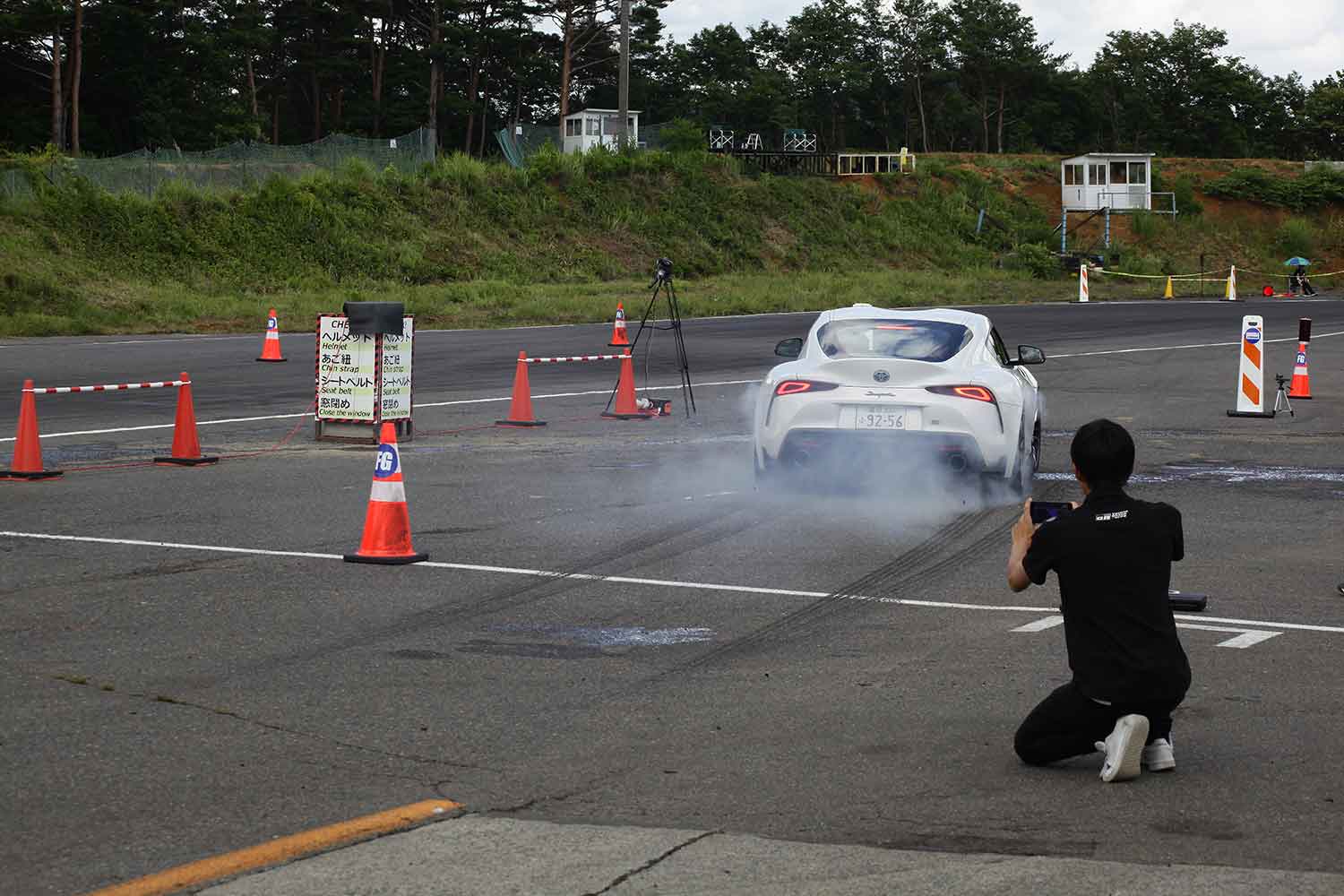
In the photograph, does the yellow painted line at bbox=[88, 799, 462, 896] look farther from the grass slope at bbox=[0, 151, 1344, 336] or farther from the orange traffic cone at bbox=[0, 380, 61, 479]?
the grass slope at bbox=[0, 151, 1344, 336]

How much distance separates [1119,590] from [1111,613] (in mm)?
88

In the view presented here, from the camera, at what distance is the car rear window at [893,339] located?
43.3 ft

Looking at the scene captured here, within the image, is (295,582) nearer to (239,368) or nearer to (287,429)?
(287,429)

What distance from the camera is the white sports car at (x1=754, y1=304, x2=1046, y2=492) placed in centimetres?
1260

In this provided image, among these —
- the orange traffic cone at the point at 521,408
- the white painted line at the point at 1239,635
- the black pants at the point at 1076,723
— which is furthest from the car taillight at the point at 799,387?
the black pants at the point at 1076,723

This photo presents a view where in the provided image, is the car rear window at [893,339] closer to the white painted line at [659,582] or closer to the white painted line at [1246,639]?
the white painted line at [659,582]

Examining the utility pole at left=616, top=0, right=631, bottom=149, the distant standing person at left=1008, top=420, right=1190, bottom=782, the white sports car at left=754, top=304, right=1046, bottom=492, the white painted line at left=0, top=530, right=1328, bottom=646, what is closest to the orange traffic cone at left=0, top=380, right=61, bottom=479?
the white painted line at left=0, top=530, right=1328, bottom=646

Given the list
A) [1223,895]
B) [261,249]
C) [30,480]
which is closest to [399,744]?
[1223,895]

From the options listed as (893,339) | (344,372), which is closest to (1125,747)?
(893,339)

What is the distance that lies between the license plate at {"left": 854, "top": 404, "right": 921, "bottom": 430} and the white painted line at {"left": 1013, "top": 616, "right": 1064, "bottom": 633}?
3.86 meters

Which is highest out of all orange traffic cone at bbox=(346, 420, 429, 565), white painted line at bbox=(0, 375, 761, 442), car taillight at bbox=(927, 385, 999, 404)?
car taillight at bbox=(927, 385, 999, 404)

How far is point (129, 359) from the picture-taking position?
87.1ft

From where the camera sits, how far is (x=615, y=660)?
309 inches

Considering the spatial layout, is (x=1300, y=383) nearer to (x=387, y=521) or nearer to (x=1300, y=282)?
(x=387, y=521)
